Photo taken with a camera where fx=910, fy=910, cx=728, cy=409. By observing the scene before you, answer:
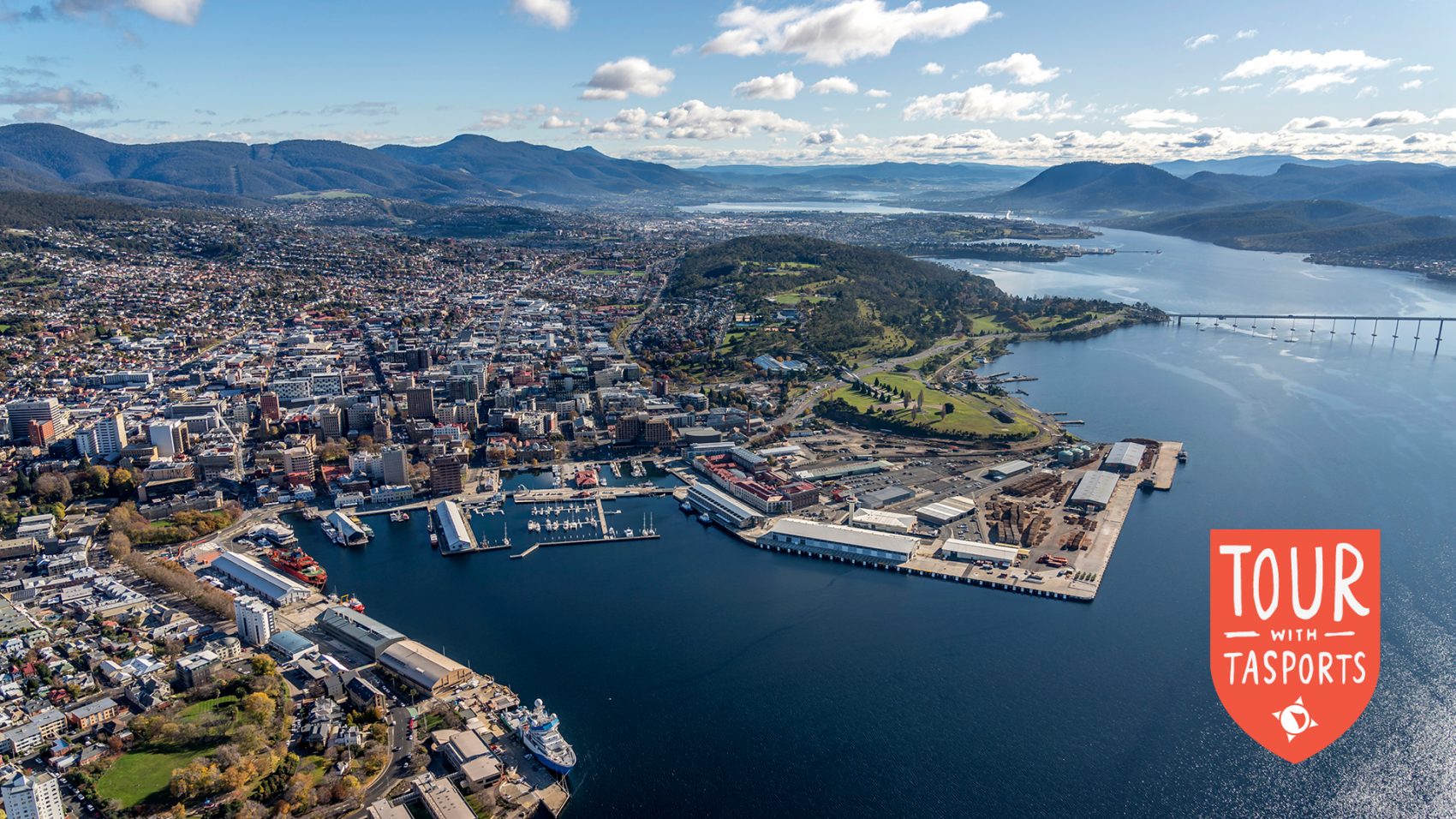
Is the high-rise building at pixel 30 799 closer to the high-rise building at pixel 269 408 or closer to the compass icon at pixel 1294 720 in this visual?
the compass icon at pixel 1294 720

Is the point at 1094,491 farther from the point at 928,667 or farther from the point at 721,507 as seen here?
the point at 928,667

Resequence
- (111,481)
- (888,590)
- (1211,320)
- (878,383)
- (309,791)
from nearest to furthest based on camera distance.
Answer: (309,791)
(888,590)
(111,481)
(878,383)
(1211,320)

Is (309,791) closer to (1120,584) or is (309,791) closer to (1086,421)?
(1120,584)

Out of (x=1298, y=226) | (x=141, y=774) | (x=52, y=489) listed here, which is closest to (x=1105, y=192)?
(x=1298, y=226)

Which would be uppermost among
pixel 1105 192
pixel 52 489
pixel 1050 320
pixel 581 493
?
pixel 1105 192

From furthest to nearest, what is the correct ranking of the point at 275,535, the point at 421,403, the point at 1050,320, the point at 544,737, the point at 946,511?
the point at 1050,320 → the point at 421,403 → the point at 946,511 → the point at 275,535 → the point at 544,737

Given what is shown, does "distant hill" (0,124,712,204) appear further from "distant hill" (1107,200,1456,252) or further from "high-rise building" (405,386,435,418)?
"distant hill" (1107,200,1456,252)

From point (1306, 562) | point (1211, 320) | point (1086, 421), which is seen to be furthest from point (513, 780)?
point (1211, 320)
